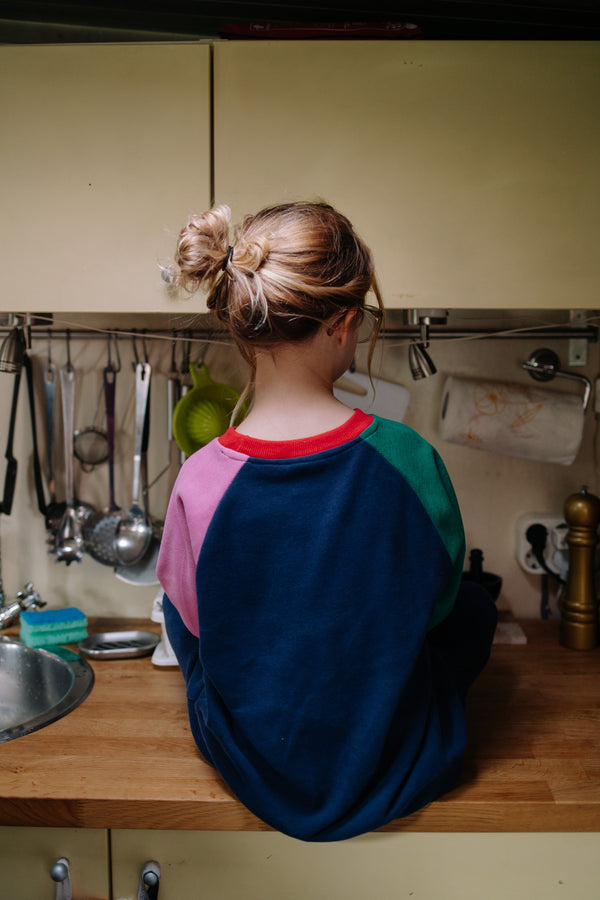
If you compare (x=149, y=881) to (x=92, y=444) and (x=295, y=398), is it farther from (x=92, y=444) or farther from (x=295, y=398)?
(x=92, y=444)

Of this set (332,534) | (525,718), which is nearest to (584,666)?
(525,718)

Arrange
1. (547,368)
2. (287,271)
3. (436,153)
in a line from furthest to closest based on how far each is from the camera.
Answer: (547,368) → (436,153) → (287,271)

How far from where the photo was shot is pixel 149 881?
874 millimetres

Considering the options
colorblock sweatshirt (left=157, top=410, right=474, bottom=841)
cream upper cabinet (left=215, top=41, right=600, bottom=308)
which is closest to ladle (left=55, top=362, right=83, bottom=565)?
cream upper cabinet (left=215, top=41, right=600, bottom=308)

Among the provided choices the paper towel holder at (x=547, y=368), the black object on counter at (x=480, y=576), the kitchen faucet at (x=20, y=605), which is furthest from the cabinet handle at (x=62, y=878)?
the paper towel holder at (x=547, y=368)

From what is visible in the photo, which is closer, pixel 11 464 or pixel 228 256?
pixel 228 256

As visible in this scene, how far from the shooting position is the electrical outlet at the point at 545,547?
55.3 inches

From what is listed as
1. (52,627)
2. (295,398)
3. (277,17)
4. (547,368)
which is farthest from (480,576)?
(277,17)

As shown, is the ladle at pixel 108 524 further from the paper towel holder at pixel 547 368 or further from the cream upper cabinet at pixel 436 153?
the paper towel holder at pixel 547 368

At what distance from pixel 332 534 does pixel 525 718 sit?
559 mm

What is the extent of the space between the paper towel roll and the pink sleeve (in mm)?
Result: 715

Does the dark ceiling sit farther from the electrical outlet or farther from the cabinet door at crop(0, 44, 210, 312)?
the electrical outlet

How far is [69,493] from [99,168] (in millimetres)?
671

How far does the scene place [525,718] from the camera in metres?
1.08
